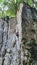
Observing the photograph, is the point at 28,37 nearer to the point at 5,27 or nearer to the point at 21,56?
the point at 21,56

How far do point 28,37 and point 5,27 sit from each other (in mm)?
1069

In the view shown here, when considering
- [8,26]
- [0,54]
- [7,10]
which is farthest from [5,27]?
[7,10]

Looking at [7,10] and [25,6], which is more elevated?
[25,6]

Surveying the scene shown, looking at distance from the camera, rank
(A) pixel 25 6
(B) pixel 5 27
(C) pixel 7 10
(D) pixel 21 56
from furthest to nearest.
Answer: (C) pixel 7 10, (B) pixel 5 27, (A) pixel 25 6, (D) pixel 21 56

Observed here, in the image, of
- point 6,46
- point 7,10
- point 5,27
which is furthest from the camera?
point 7,10

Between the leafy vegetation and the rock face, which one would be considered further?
the leafy vegetation

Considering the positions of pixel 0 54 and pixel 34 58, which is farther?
pixel 0 54

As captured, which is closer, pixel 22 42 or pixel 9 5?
pixel 22 42

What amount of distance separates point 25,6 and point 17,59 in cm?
134

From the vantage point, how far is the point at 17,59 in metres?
3.76

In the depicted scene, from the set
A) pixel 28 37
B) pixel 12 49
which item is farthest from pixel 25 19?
pixel 12 49

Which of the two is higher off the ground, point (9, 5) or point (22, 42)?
point (9, 5)

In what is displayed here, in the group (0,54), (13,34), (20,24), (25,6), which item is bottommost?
(0,54)

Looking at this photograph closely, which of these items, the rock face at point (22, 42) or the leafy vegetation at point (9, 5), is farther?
the leafy vegetation at point (9, 5)
